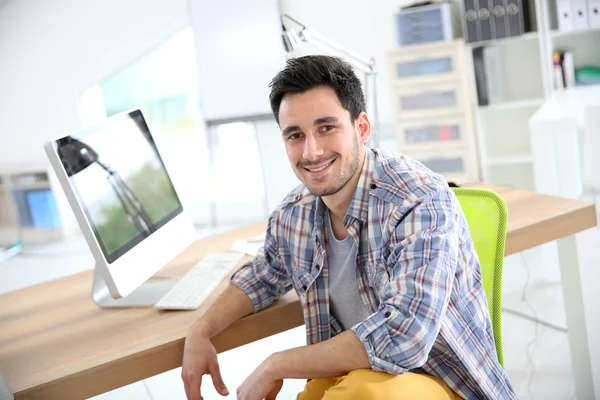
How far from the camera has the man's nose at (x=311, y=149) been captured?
4.67 ft

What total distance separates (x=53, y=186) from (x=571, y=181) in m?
4.00

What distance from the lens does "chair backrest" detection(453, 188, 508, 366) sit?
4.85 ft

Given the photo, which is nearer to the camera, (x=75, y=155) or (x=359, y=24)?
(x=75, y=155)

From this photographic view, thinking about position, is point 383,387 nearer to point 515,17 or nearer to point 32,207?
point 515,17

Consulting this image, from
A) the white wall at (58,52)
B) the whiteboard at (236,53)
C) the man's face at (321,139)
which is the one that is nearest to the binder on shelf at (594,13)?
the whiteboard at (236,53)

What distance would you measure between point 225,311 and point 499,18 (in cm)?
345

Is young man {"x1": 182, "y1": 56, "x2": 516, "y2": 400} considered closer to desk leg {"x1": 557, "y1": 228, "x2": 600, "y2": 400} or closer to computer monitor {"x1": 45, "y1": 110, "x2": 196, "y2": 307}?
computer monitor {"x1": 45, "y1": 110, "x2": 196, "y2": 307}

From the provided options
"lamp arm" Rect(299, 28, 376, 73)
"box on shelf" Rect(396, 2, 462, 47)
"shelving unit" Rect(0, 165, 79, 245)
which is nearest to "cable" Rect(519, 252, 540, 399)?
"lamp arm" Rect(299, 28, 376, 73)

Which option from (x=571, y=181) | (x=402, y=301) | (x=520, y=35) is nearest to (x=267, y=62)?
(x=520, y=35)

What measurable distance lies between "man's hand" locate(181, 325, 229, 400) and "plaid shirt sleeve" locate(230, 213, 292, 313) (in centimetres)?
16

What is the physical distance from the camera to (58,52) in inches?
218

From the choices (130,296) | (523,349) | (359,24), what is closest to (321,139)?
(130,296)

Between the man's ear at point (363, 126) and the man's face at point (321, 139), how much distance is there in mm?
52

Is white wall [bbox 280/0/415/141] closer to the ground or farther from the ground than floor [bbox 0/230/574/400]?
farther from the ground
